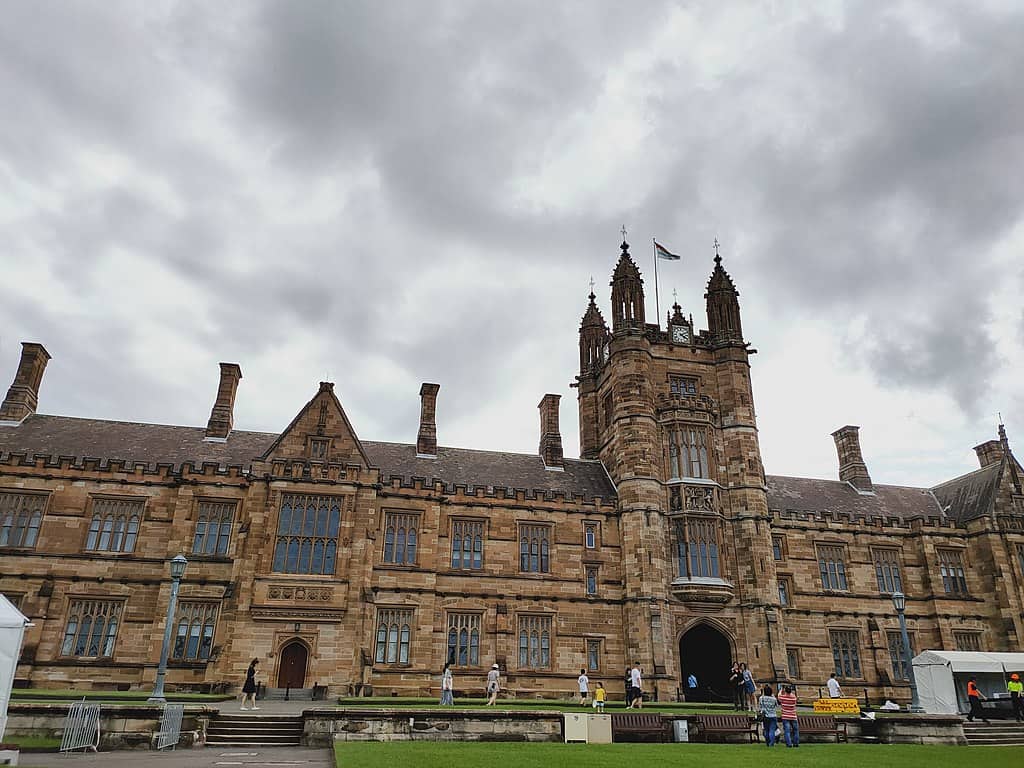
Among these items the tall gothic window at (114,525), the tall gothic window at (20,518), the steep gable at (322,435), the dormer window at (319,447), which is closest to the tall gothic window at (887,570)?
the steep gable at (322,435)

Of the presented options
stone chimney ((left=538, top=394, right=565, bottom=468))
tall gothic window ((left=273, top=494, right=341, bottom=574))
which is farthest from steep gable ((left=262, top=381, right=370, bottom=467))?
stone chimney ((left=538, top=394, right=565, bottom=468))

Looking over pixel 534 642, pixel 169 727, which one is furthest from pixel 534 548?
pixel 169 727

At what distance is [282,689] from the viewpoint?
89.1 ft

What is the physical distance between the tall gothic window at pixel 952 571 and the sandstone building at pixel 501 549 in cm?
14

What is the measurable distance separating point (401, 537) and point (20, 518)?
50.3 feet

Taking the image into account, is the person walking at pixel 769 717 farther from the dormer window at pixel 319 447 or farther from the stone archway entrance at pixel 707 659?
the dormer window at pixel 319 447

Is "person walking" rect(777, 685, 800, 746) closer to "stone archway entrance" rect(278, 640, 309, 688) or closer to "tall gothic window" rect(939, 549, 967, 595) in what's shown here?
"stone archway entrance" rect(278, 640, 309, 688)

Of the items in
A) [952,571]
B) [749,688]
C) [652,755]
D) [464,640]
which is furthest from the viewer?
[952,571]

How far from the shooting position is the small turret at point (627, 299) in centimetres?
3866

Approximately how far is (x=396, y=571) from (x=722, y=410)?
1870cm

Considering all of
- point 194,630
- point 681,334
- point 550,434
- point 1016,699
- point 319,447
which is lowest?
point 1016,699

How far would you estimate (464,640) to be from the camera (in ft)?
102

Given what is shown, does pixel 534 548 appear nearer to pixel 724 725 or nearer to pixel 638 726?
pixel 638 726

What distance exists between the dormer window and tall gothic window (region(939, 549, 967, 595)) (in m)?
31.8
